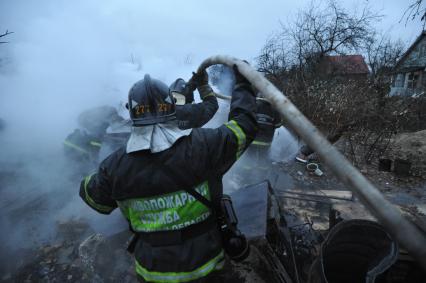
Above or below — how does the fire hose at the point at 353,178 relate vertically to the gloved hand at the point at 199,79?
below

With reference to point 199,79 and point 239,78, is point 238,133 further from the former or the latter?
point 199,79

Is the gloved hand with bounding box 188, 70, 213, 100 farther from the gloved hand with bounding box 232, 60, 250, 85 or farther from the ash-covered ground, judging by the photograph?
the ash-covered ground

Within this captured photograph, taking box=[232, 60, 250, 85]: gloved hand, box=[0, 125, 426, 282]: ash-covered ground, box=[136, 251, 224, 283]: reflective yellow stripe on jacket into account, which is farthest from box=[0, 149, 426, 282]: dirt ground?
box=[232, 60, 250, 85]: gloved hand

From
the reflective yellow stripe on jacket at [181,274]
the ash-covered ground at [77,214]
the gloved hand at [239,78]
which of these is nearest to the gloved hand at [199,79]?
the gloved hand at [239,78]

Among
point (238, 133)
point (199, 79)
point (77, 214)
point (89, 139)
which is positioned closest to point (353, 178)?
point (238, 133)

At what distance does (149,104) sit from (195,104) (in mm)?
1703

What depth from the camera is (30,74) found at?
29.0ft

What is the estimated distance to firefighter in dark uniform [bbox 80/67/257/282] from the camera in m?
1.69

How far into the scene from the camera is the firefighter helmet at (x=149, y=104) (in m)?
1.83

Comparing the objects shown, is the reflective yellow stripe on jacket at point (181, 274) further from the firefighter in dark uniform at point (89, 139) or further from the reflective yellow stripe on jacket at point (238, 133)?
the firefighter in dark uniform at point (89, 139)

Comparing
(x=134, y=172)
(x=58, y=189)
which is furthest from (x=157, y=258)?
(x=58, y=189)

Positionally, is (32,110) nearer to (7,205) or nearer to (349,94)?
(7,205)

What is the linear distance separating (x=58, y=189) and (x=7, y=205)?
862mm

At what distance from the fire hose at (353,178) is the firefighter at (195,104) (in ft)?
3.09
